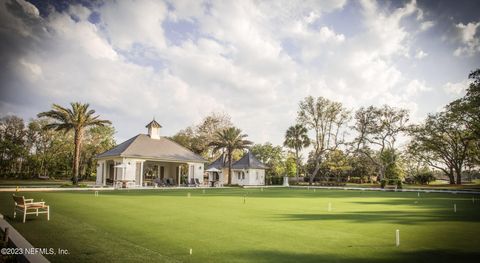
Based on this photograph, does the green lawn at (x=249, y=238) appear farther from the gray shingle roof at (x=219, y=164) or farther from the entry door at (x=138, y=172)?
the gray shingle roof at (x=219, y=164)

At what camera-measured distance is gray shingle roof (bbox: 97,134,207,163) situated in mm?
35719

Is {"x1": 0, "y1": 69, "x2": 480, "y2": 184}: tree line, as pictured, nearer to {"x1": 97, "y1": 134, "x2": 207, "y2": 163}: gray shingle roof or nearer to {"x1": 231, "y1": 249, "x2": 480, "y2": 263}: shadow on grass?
{"x1": 97, "y1": 134, "x2": 207, "y2": 163}: gray shingle roof

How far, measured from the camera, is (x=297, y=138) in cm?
5338

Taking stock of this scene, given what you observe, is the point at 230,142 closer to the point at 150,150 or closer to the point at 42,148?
the point at 150,150

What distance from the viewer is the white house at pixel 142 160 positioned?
34.8 meters

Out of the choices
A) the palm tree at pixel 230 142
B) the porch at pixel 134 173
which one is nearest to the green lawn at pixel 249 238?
the porch at pixel 134 173

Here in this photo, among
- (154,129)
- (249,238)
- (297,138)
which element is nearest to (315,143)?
(297,138)

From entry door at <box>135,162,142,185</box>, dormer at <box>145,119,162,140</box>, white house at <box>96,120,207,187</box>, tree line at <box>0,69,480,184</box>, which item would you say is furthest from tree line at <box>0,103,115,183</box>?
entry door at <box>135,162,142,185</box>

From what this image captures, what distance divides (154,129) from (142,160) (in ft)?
21.2

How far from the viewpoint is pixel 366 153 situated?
5212 cm

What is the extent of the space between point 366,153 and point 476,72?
21784 millimetres

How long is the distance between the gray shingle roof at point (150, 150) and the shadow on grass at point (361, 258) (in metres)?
30.3

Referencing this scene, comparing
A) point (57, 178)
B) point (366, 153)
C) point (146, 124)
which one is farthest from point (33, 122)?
point (366, 153)

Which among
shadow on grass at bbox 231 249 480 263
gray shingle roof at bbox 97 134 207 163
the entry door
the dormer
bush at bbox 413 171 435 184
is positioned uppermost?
the dormer
